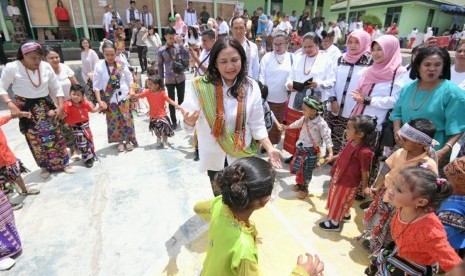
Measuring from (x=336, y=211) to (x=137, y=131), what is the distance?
14.1 ft

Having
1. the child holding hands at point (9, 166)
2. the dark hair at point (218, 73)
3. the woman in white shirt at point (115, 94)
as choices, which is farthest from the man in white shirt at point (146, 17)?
the dark hair at point (218, 73)

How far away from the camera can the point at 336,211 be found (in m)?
3.01

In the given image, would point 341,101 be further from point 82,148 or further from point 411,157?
point 82,148

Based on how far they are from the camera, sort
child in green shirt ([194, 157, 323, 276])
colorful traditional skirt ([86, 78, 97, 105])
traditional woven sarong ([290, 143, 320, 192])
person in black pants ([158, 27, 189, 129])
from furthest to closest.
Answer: colorful traditional skirt ([86, 78, 97, 105])
person in black pants ([158, 27, 189, 129])
traditional woven sarong ([290, 143, 320, 192])
child in green shirt ([194, 157, 323, 276])

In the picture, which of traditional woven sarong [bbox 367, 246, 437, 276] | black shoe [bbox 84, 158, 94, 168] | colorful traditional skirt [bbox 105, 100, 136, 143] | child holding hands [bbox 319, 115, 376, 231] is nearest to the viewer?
traditional woven sarong [bbox 367, 246, 437, 276]

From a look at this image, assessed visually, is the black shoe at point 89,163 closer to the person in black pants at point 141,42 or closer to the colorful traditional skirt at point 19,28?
the person in black pants at point 141,42

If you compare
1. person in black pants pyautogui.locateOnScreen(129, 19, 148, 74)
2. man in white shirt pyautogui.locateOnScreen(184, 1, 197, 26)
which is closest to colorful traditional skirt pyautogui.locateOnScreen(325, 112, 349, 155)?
person in black pants pyautogui.locateOnScreen(129, 19, 148, 74)

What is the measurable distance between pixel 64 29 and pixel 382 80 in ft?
41.2

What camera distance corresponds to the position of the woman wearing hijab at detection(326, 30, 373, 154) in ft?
12.0

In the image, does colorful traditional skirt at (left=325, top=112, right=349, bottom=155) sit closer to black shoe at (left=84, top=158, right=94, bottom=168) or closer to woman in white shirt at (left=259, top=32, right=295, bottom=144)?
woman in white shirt at (left=259, top=32, right=295, bottom=144)

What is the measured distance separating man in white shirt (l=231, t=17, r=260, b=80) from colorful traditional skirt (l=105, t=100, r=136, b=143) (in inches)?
83.8

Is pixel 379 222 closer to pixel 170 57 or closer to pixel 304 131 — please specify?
pixel 304 131

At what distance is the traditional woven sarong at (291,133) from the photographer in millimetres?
4277

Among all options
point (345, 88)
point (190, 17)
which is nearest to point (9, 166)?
point (345, 88)
